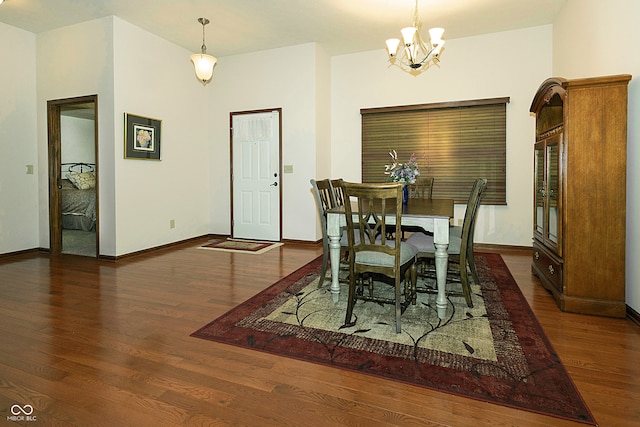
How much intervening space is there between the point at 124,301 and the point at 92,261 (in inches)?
74.4

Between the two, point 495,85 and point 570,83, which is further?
point 495,85

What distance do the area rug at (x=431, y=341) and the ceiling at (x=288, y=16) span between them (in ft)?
10.3

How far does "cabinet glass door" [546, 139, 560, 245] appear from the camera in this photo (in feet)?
9.72

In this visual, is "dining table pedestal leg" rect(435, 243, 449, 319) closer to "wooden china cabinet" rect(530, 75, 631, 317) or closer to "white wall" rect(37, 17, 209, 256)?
"wooden china cabinet" rect(530, 75, 631, 317)

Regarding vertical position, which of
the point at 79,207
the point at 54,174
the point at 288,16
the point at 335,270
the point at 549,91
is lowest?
the point at 335,270

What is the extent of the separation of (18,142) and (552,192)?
6106 millimetres

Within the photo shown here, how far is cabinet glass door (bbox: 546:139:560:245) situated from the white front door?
11.7ft

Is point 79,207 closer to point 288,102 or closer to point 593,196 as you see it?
point 288,102

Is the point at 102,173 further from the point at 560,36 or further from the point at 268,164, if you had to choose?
the point at 560,36

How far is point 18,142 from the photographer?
4.76 m

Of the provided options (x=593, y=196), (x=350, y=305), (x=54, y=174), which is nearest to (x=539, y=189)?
(x=593, y=196)

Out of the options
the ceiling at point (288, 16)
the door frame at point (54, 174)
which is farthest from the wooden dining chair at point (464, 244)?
the door frame at point (54, 174)

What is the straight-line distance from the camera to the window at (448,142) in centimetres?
495

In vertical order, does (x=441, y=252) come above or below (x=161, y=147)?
below
